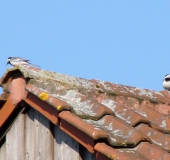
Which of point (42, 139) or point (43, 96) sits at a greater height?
point (43, 96)

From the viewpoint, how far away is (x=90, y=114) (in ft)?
12.4

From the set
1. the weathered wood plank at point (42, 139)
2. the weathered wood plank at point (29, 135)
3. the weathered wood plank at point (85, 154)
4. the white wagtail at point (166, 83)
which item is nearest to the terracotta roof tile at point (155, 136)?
the weathered wood plank at point (85, 154)

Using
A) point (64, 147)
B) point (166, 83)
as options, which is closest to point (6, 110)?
point (64, 147)

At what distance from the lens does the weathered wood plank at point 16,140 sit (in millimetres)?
4188

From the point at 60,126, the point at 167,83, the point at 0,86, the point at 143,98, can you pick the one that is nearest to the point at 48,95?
the point at 60,126

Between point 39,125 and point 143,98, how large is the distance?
1342mm

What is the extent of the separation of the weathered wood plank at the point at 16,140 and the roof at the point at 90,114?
97 mm

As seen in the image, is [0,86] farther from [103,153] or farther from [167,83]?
[167,83]

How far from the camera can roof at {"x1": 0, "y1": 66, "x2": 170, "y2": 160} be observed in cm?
339

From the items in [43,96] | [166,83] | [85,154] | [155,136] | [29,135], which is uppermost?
[166,83]

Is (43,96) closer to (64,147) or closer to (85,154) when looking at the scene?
(64,147)

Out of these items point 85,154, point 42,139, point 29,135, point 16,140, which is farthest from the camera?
point 16,140

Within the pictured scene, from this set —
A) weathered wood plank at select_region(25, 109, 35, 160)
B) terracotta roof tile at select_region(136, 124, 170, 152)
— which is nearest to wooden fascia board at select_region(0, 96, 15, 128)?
weathered wood plank at select_region(25, 109, 35, 160)

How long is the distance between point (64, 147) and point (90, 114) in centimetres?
27
